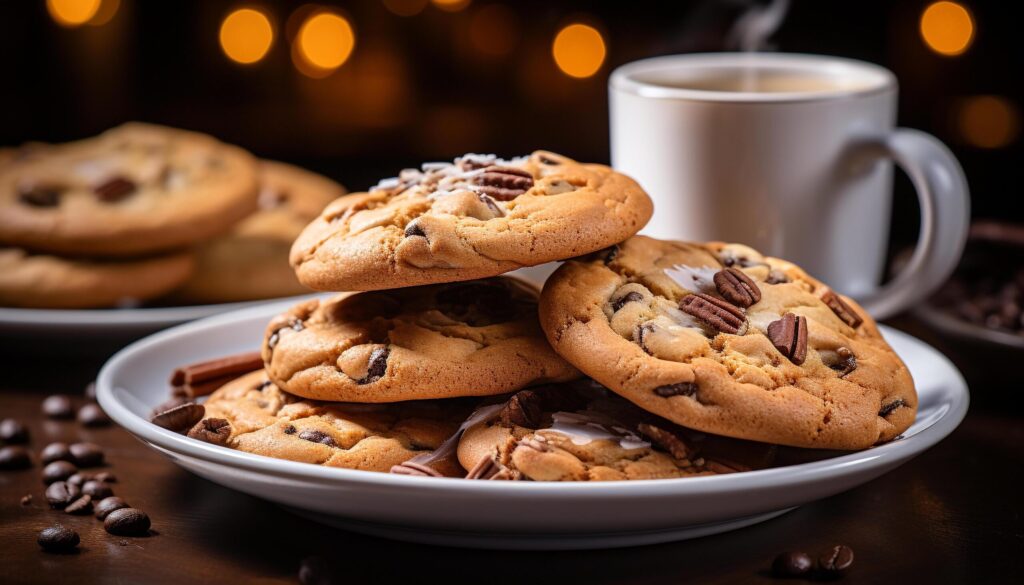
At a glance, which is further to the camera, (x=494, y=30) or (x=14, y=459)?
(x=494, y=30)

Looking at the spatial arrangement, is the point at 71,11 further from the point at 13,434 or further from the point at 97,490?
the point at 97,490

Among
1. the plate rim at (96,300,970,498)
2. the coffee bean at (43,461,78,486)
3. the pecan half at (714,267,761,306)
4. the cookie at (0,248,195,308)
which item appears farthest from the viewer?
the cookie at (0,248,195,308)

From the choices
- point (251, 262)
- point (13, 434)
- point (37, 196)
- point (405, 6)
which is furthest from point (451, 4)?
point (13, 434)

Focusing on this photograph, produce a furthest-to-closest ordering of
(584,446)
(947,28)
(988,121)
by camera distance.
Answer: (988,121)
(947,28)
(584,446)

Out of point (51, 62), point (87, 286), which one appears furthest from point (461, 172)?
point (51, 62)

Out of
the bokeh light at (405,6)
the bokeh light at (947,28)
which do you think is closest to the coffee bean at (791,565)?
the bokeh light at (947,28)

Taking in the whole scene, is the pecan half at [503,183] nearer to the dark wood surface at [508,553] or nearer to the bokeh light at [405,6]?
the dark wood surface at [508,553]

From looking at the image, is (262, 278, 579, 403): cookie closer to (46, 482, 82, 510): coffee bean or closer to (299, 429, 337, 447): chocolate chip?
(299, 429, 337, 447): chocolate chip

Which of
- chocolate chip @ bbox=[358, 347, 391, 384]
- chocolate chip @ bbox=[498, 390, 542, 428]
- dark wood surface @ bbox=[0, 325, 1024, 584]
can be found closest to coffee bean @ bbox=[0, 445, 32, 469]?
dark wood surface @ bbox=[0, 325, 1024, 584]
